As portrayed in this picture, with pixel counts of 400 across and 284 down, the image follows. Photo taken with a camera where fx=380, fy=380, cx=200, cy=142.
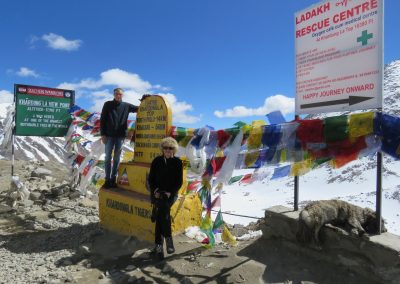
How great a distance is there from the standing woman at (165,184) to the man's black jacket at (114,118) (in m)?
2.74

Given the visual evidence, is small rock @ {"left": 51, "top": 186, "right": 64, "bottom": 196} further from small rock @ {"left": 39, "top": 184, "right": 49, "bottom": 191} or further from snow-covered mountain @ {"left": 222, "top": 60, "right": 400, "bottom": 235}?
snow-covered mountain @ {"left": 222, "top": 60, "right": 400, "bottom": 235}

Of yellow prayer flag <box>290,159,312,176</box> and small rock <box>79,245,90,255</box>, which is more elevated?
yellow prayer flag <box>290,159,312,176</box>

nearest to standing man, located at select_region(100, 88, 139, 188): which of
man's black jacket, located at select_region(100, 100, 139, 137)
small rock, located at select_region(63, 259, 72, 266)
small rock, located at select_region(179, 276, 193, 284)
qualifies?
man's black jacket, located at select_region(100, 100, 139, 137)

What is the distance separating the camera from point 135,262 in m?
6.09

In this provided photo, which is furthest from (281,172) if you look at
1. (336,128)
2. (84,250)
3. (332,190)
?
(332,190)

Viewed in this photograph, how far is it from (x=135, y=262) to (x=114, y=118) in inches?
134

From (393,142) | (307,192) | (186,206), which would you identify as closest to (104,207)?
(186,206)

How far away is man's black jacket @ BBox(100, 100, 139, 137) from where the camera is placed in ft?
27.3

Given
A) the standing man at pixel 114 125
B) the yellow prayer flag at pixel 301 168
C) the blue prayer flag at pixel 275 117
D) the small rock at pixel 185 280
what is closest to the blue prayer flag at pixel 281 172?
the yellow prayer flag at pixel 301 168

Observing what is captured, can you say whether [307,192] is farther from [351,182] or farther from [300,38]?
[300,38]

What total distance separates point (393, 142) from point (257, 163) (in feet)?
6.24

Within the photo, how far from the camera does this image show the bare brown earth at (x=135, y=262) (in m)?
5.10

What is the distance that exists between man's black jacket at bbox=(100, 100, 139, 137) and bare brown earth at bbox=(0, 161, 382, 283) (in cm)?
216

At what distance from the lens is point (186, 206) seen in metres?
6.93
